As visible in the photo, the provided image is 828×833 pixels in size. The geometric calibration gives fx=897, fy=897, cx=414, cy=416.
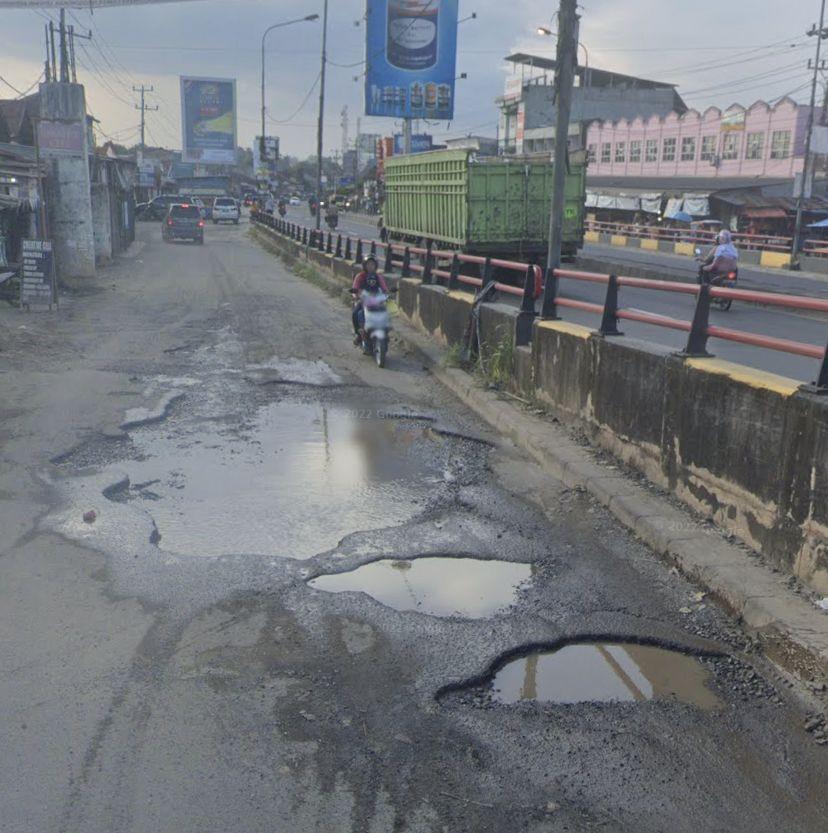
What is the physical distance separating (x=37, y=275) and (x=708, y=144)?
46035mm

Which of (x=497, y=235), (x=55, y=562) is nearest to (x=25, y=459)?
(x=55, y=562)

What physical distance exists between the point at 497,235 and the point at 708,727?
58.4 ft

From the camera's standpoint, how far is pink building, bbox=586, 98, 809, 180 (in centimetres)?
4722

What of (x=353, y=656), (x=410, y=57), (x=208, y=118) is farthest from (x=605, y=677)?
(x=208, y=118)

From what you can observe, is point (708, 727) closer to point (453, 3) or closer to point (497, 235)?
point (497, 235)

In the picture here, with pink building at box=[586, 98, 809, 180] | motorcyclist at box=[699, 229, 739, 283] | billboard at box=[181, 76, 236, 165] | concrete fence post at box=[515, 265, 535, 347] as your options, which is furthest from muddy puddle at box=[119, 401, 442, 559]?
billboard at box=[181, 76, 236, 165]

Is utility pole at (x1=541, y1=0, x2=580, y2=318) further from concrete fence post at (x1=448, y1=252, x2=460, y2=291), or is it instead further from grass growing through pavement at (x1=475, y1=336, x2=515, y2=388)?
grass growing through pavement at (x1=475, y1=336, x2=515, y2=388)

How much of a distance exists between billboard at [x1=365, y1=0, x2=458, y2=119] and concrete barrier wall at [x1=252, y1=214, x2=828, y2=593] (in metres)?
37.8

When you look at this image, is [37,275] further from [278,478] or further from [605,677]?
[605,677]

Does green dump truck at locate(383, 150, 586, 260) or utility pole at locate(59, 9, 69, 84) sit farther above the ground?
utility pole at locate(59, 9, 69, 84)

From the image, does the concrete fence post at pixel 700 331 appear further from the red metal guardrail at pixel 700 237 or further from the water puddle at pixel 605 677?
the red metal guardrail at pixel 700 237

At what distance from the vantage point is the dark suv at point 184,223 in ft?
137

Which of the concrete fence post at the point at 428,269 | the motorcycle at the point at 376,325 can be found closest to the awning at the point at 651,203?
the concrete fence post at the point at 428,269

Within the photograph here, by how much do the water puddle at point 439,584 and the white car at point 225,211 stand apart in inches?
2445
